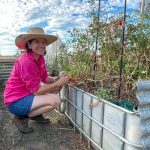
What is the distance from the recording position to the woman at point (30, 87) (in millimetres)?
3803

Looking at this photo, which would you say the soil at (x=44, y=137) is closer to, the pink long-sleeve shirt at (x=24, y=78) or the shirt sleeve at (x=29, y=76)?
the pink long-sleeve shirt at (x=24, y=78)

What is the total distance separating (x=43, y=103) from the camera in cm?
387

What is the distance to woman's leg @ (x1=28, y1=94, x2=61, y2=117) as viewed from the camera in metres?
3.86

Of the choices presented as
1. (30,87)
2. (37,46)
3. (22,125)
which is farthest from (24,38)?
(22,125)

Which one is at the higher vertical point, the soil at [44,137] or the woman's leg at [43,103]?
the woman's leg at [43,103]

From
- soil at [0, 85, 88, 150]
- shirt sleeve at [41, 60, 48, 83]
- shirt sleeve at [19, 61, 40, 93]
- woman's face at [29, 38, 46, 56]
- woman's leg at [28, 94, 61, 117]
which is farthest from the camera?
shirt sleeve at [41, 60, 48, 83]

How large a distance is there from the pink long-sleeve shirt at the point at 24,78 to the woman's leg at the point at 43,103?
5.2 inches

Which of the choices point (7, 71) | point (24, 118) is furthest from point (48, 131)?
point (7, 71)

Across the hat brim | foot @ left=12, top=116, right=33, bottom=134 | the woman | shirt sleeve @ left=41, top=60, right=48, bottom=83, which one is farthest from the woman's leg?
the hat brim

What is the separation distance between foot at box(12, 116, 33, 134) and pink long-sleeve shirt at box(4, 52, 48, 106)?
247 mm

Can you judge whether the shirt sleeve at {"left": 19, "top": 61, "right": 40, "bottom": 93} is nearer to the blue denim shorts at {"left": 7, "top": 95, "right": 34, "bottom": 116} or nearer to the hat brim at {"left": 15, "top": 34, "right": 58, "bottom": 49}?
the blue denim shorts at {"left": 7, "top": 95, "right": 34, "bottom": 116}

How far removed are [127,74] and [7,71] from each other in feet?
15.2

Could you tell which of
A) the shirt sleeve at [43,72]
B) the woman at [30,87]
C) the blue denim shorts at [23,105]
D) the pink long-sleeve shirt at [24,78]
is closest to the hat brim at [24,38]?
the woman at [30,87]

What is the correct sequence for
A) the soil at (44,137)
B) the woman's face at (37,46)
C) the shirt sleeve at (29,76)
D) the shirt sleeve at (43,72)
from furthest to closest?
the shirt sleeve at (43,72) → the woman's face at (37,46) → the shirt sleeve at (29,76) → the soil at (44,137)
